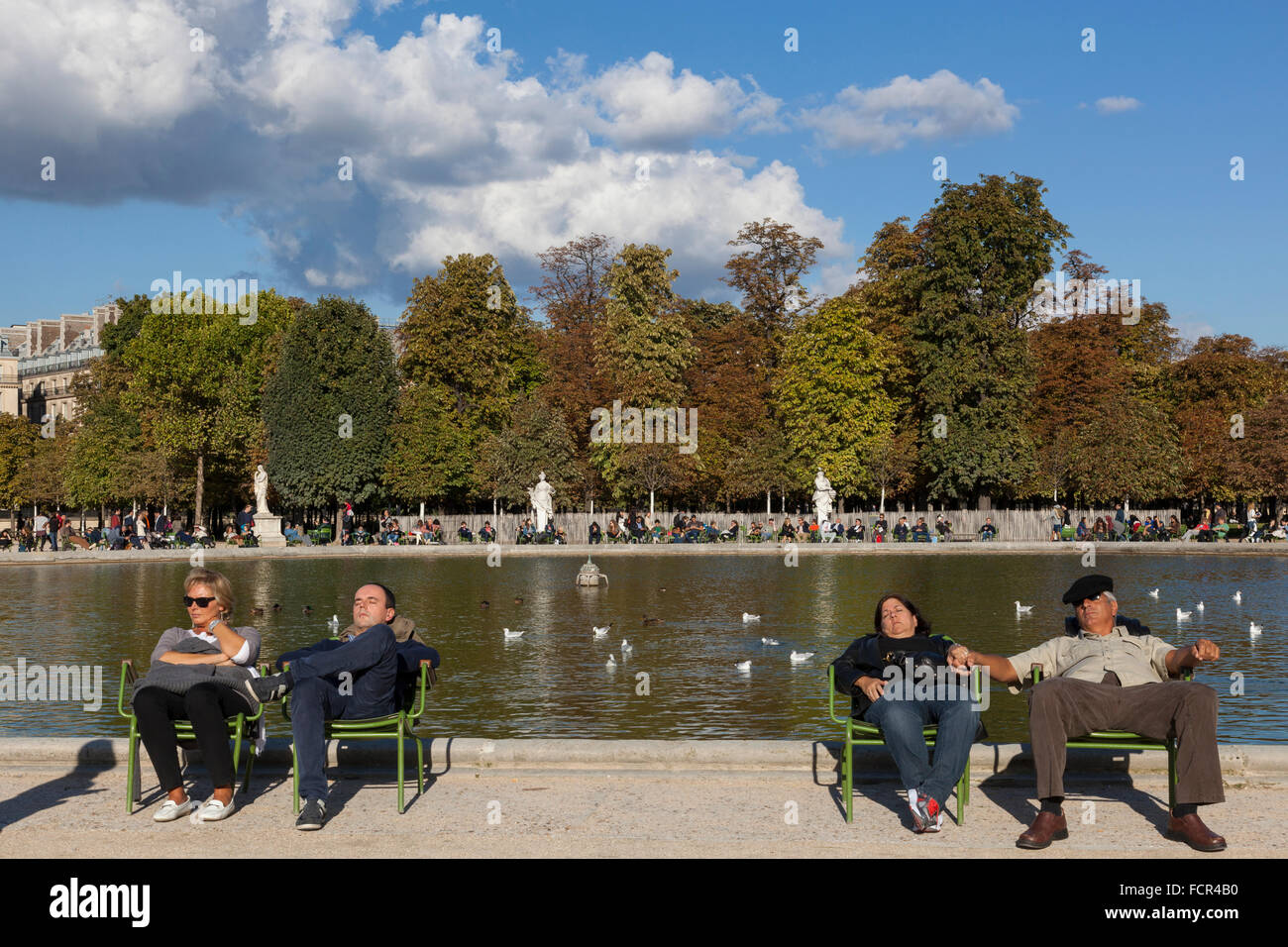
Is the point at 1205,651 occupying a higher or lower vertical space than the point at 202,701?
higher

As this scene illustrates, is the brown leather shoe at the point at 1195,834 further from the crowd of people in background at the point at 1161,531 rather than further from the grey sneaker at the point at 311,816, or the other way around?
the crowd of people in background at the point at 1161,531

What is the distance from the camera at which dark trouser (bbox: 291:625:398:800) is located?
654 cm

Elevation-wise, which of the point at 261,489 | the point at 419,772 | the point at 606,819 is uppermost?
the point at 261,489

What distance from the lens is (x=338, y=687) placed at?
6824mm

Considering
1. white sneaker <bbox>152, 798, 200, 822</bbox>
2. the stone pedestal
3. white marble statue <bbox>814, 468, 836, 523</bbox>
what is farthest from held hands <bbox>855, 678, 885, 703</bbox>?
white marble statue <bbox>814, 468, 836, 523</bbox>

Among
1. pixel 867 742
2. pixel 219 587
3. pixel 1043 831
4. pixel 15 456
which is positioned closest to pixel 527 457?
pixel 219 587

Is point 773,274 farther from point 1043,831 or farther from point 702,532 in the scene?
point 1043,831

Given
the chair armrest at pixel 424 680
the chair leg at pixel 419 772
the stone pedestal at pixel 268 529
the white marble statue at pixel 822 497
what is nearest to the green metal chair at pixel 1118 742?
the chair leg at pixel 419 772

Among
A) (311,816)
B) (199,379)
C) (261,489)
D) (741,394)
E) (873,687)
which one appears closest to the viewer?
(311,816)

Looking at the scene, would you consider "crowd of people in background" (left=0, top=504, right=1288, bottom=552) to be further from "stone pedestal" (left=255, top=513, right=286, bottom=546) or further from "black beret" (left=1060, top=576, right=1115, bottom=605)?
"black beret" (left=1060, top=576, right=1115, bottom=605)

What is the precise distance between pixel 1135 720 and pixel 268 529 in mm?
45687

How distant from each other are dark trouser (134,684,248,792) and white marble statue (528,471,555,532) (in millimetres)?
43006
